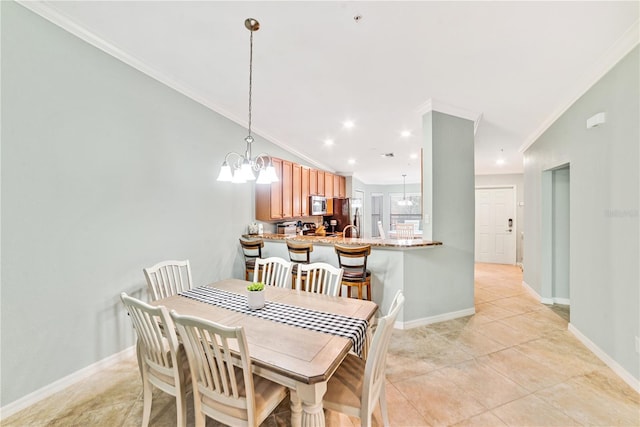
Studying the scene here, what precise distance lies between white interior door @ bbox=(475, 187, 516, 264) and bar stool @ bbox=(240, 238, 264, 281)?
6198 mm

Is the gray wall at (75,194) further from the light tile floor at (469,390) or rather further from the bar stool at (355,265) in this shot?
the bar stool at (355,265)

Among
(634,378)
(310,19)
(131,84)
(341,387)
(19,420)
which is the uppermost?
(310,19)

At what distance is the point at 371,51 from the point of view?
227 centimetres

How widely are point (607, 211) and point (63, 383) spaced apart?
15.7 ft

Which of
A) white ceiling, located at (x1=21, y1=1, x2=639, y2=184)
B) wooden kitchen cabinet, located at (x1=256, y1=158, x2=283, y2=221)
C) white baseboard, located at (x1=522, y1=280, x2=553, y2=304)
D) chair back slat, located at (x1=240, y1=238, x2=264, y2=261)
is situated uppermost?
white ceiling, located at (x1=21, y1=1, x2=639, y2=184)

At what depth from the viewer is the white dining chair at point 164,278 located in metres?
2.25

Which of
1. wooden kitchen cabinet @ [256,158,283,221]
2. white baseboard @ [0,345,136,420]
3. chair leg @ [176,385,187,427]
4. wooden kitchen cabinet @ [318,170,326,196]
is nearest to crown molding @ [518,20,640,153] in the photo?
chair leg @ [176,385,187,427]

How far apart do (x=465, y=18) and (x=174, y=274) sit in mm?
3188

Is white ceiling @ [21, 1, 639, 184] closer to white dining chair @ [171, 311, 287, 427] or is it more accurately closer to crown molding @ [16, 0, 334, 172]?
crown molding @ [16, 0, 334, 172]

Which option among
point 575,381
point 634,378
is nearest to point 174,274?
point 575,381

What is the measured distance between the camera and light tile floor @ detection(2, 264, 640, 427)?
1.77 m

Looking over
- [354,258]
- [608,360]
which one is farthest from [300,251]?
[608,360]

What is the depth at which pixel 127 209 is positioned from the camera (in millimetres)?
2541

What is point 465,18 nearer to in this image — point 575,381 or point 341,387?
point 341,387
